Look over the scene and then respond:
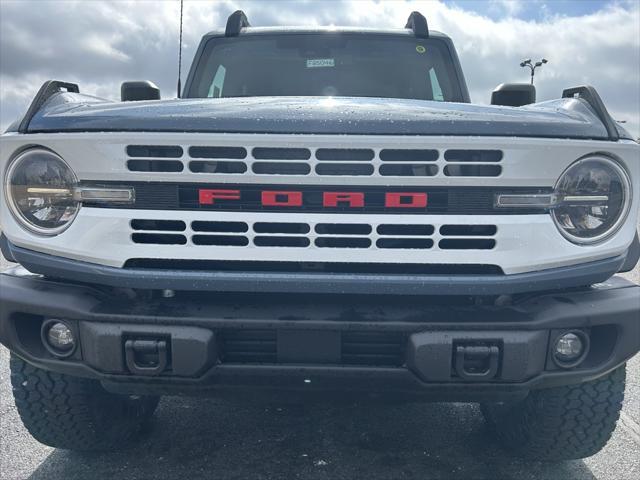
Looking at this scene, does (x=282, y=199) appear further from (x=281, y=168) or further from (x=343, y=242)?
(x=343, y=242)

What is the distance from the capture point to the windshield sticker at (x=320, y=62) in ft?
12.3

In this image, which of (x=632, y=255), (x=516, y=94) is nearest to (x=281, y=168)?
(x=632, y=255)

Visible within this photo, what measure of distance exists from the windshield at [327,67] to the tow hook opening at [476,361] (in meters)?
2.11

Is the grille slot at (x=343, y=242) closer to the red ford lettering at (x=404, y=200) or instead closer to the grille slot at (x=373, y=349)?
the red ford lettering at (x=404, y=200)

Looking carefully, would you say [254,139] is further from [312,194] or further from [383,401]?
[383,401]

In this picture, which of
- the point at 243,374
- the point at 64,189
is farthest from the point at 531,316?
the point at 64,189

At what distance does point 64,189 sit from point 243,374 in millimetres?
894

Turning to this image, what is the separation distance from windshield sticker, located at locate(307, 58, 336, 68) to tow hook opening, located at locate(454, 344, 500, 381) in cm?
237

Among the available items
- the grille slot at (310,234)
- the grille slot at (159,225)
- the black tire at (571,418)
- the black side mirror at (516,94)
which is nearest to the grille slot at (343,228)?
the grille slot at (310,234)

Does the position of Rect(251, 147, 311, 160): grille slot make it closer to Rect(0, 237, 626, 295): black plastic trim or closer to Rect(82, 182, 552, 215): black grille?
Rect(82, 182, 552, 215): black grille

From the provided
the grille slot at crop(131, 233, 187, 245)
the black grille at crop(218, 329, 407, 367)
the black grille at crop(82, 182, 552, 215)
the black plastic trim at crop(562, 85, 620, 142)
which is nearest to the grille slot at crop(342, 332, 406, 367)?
the black grille at crop(218, 329, 407, 367)

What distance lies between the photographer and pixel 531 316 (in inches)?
77.6

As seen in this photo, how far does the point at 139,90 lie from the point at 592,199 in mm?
2486

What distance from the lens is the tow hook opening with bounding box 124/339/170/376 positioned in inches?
77.0
